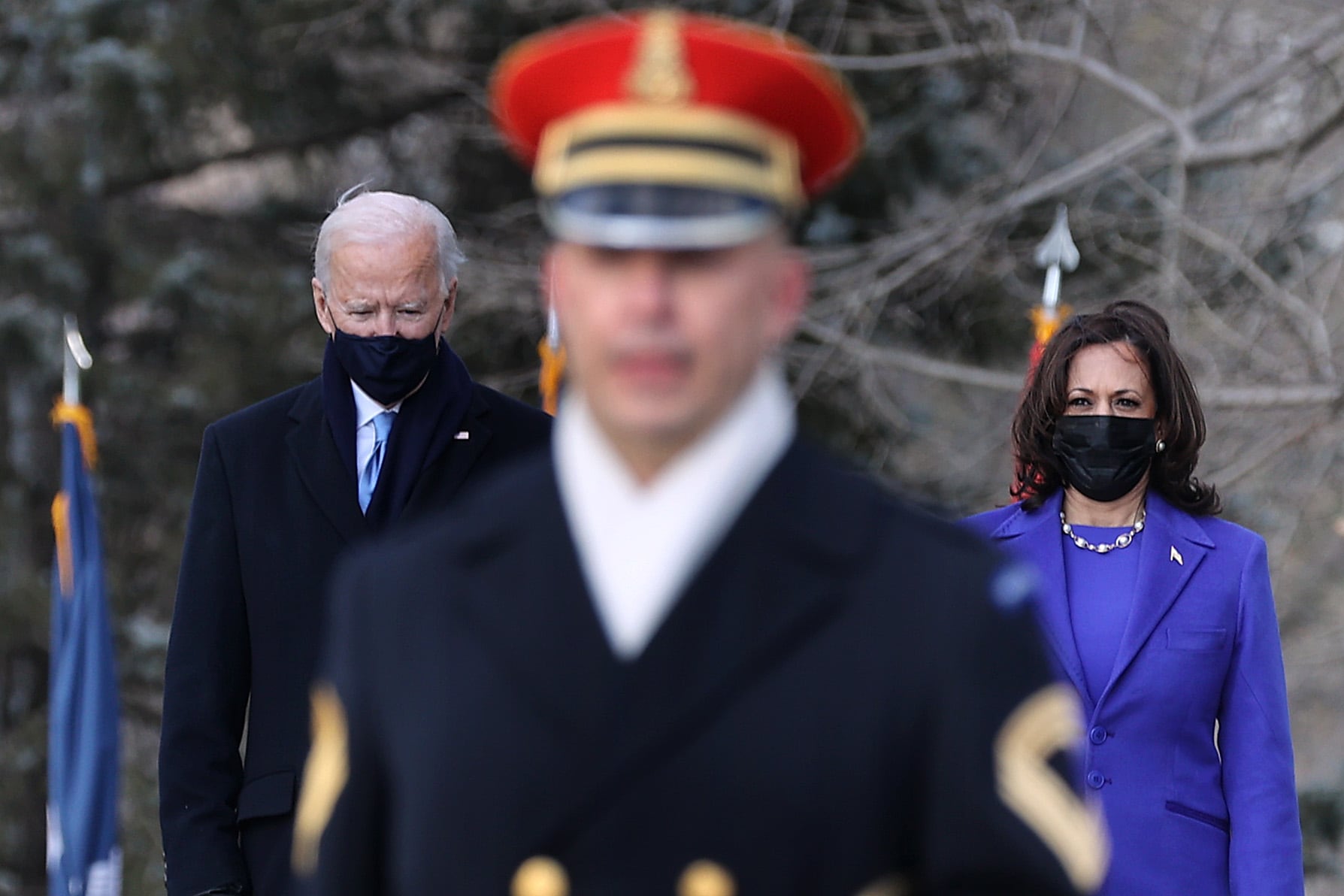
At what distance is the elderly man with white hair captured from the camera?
3.84 metres

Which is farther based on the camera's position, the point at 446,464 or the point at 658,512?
the point at 446,464

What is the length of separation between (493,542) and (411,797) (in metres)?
0.26

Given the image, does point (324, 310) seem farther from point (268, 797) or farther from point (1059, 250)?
point (1059, 250)

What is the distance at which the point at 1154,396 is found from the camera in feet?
14.7

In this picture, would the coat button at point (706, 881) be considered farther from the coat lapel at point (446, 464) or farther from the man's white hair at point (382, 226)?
the man's white hair at point (382, 226)

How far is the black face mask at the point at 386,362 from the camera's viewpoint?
3881 millimetres

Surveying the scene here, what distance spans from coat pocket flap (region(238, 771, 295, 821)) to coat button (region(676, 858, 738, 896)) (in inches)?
82.1

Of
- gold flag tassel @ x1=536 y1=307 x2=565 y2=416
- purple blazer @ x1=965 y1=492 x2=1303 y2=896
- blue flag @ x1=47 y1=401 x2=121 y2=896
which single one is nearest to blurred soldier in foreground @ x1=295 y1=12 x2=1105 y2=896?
purple blazer @ x1=965 y1=492 x2=1303 y2=896

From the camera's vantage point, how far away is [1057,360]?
4516 millimetres

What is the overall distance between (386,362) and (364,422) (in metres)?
0.18

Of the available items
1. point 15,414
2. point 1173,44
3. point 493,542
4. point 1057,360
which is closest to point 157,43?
point 15,414

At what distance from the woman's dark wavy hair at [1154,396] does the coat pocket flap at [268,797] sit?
1791mm

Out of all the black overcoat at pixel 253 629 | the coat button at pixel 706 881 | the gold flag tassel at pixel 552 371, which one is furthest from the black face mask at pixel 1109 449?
the coat button at pixel 706 881

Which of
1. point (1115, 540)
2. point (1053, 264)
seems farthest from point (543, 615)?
point (1053, 264)
